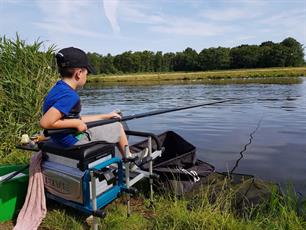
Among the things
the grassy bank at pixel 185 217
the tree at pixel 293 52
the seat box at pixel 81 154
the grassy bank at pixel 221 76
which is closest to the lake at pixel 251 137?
the grassy bank at pixel 185 217

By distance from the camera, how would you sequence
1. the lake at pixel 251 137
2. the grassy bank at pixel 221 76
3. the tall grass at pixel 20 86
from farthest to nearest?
the grassy bank at pixel 221 76
the lake at pixel 251 137
the tall grass at pixel 20 86

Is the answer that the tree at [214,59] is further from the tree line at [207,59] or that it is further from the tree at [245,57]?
the tree at [245,57]

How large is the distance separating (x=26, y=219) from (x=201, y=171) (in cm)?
240

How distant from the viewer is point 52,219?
3646 millimetres

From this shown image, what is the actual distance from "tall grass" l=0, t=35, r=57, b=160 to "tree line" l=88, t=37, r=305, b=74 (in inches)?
3676

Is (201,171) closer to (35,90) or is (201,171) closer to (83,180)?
(83,180)

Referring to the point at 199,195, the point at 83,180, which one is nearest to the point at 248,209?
the point at 199,195

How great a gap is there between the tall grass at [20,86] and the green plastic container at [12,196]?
255 cm

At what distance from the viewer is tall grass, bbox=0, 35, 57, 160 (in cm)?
646

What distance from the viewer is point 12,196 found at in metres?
3.85

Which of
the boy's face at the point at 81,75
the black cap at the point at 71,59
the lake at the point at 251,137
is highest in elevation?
the black cap at the point at 71,59

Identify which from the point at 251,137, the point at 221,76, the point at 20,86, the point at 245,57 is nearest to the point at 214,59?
the point at 245,57

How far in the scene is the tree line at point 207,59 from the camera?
10269 centimetres

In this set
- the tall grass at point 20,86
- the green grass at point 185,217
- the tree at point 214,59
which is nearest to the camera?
the green grass at point 185,217
